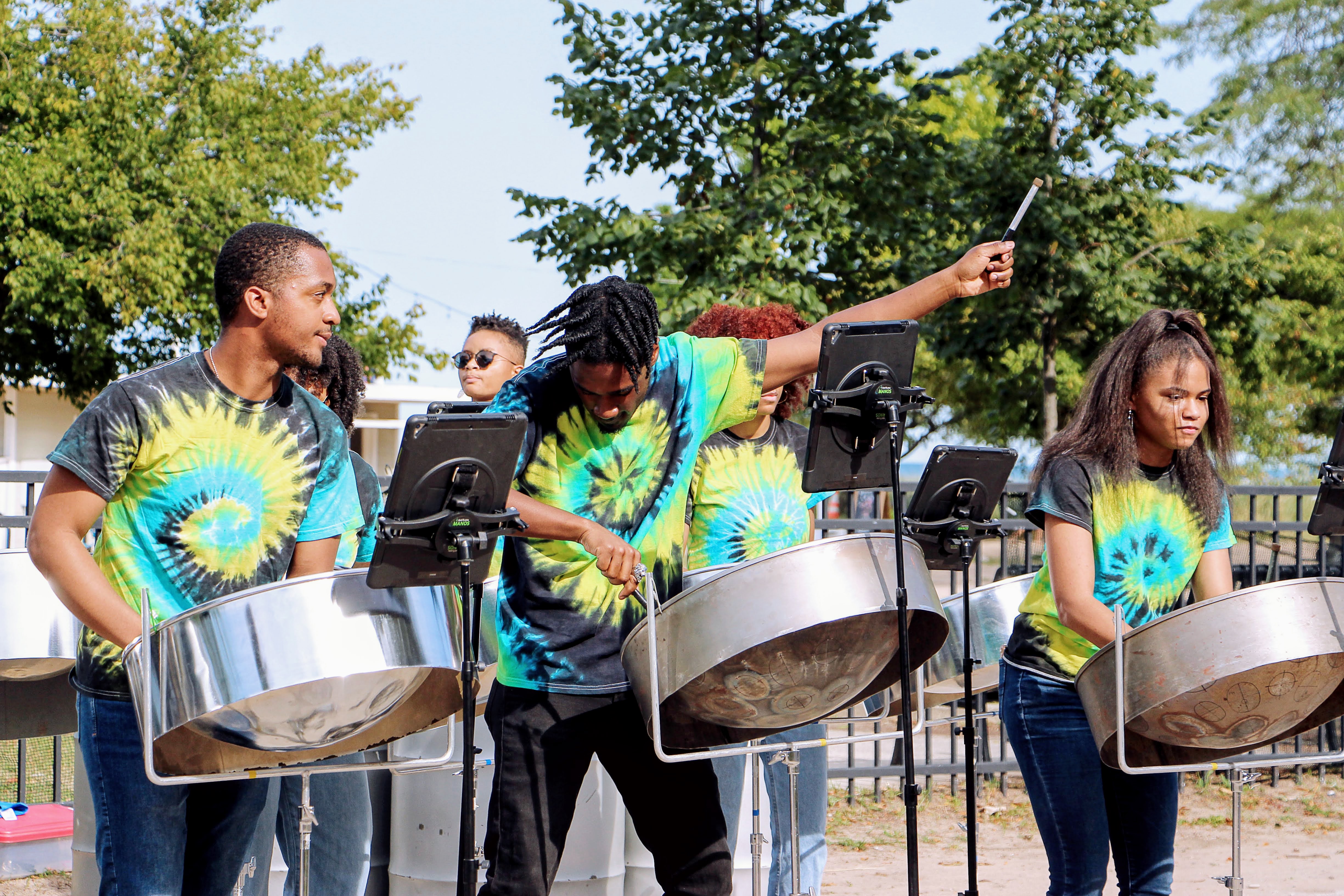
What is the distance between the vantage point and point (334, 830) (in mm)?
2242

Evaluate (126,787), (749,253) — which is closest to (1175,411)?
(126,787)

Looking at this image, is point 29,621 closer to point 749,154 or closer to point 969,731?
point 969,731

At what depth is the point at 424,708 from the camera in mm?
1620

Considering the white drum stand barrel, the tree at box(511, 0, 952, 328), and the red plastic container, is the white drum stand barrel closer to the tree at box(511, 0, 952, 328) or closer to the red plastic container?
the red plastic container

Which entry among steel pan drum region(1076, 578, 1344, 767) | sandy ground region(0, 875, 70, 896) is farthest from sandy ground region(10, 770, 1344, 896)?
steel pan drum region(1076, 578, 1344, 767)

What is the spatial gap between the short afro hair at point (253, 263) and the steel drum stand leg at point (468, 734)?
40 centimetres

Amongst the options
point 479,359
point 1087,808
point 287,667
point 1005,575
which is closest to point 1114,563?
point 1087,808

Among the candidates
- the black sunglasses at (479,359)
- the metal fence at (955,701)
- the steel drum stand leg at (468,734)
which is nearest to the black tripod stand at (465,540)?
the steel drum stand leg at (468,734)

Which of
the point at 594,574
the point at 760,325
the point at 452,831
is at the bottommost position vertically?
the point at 452,831

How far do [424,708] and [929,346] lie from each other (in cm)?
503

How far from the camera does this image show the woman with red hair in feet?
7.41

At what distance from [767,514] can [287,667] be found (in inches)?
41.9

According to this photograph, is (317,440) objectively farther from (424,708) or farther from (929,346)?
(929,346)

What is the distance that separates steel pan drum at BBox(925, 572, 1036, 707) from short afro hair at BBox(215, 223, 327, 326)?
4.47 ft
